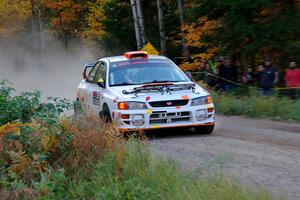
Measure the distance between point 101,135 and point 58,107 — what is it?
1327mm

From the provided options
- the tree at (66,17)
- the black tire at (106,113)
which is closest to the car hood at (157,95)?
the black tire at (106,113)


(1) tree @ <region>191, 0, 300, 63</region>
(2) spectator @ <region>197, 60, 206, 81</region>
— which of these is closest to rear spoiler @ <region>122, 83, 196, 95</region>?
(1) tree @ <region>191, 0, 300, 63</region>

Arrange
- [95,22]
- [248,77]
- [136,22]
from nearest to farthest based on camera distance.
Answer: [248,77] → [136,22] → [95,22]

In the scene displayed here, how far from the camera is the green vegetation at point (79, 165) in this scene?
660 centimetres

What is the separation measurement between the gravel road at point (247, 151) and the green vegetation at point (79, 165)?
2.01ft

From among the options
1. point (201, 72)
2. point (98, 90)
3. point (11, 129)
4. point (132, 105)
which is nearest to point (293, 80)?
point (201, 72)

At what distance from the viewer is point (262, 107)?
15875mm

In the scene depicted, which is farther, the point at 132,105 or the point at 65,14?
the point at 65,14

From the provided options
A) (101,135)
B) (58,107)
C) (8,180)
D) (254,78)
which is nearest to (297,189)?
(101,135)

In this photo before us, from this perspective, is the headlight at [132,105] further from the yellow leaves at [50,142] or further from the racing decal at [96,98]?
the yellow leaves at [50,142]

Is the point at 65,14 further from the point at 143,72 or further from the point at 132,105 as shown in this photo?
the point at 132,105

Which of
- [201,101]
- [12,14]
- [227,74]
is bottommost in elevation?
[227,74]

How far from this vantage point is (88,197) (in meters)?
7.25

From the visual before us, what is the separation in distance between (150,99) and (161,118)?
0.43m
